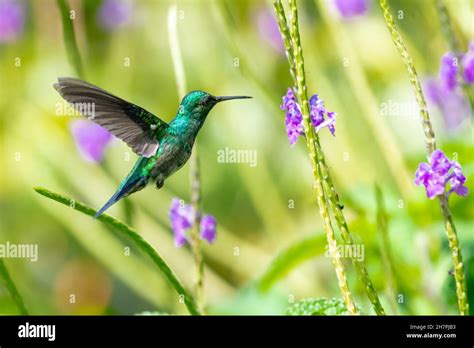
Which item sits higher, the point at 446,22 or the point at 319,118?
the point at 446,22

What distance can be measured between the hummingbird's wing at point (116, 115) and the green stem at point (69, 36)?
16 centimetres

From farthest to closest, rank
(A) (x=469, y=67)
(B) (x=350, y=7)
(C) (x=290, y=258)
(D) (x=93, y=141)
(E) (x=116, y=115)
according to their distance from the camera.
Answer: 1. (B) (x=350, y=7)
2. (D) (x=93, y=141)
3. (C) (x=290, y=258)
4. (A) (x=469, y=67)
5. (E) (x=116, y=115)

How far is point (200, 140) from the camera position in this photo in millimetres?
2582

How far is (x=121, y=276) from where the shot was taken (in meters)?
2.20

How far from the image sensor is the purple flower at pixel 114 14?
257 centimetres

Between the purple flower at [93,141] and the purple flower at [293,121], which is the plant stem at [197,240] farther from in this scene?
the purple flower at [93,141]

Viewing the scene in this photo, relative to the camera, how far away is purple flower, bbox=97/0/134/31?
8.44 feet

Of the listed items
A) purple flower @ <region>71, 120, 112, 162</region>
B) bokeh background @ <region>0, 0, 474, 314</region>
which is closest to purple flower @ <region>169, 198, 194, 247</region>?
bokeh background @ <region>0, 0, 474, 314</region>

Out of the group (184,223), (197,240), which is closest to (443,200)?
(197,240)

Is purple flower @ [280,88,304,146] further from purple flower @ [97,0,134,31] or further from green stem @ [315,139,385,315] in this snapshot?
purple flower @ [97,0,134,31]

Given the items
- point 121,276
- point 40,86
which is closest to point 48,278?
point 121,276

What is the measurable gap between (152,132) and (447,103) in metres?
1.07

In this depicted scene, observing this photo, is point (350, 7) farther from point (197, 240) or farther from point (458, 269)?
point (458, 269)

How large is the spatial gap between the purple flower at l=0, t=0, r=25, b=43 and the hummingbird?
4.67ft
